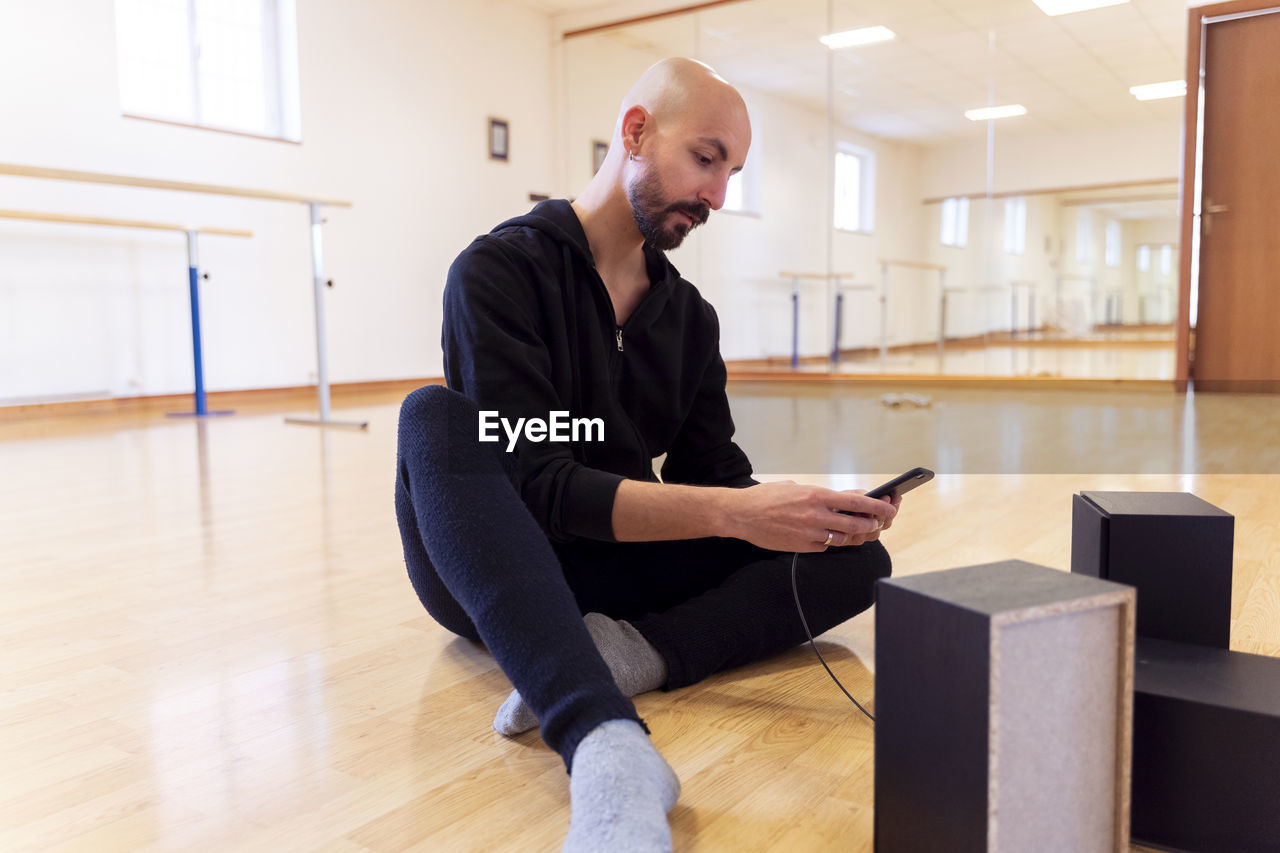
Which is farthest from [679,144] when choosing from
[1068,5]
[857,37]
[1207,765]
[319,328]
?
[857,37]

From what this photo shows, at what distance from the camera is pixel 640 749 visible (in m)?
0.75

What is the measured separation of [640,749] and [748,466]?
588 mm

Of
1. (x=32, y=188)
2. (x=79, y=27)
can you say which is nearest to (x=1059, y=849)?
(x=32, y=188)

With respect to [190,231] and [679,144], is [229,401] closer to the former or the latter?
[190,231]

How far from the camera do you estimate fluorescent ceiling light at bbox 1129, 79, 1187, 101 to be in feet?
16.3

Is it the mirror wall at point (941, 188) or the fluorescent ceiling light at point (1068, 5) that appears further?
the mirror wall at point (941, 188)

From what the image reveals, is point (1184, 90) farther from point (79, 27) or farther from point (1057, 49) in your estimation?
point (79, 27)

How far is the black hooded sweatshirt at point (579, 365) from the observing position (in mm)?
966

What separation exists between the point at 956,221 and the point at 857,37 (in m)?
1.21

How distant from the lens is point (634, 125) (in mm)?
1133

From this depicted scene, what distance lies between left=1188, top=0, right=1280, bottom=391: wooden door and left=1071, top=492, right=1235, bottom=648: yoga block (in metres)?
4.70

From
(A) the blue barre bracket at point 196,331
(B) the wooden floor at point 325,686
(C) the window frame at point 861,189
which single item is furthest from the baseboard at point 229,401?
(C) the window frame at point 861,189

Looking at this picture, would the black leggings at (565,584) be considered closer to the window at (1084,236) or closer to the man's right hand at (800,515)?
the man's right hand at (800,515)

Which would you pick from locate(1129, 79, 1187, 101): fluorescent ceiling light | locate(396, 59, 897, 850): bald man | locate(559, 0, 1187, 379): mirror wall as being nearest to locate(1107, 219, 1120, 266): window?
locate(559, 0, 1187, 379): mirror wall
